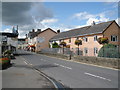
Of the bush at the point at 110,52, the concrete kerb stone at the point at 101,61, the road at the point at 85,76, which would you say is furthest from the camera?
the bush at the point at 110,52

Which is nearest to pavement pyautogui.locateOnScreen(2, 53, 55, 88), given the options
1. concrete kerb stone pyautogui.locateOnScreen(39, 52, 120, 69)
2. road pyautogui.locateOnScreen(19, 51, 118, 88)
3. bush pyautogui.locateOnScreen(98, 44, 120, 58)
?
road pyautogui.locateOnScreen(19, 51, 118, 88)

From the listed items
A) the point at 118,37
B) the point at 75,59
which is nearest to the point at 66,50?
the point at 75,59

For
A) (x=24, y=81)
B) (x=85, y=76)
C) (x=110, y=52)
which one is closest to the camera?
(x=24, y=81)

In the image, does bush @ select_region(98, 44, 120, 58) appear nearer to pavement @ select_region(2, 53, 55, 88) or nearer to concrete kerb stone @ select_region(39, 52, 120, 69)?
concrete kerb stone @ select_region(39, 52, 120, 69)

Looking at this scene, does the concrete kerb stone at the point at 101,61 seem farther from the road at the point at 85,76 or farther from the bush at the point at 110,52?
the road at the point at 85,76

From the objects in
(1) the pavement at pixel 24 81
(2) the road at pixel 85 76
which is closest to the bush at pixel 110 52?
(2) the road at pixel 85 76

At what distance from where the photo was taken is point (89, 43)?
126 feet

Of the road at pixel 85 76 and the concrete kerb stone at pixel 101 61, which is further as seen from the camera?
the concrete kerb stone at pixel 101 61

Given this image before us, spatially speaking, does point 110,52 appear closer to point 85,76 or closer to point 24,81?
point 85,76

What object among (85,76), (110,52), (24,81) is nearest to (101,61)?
(110,52)

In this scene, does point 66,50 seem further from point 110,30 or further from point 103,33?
point 110,30

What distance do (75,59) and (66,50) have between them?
7.16m

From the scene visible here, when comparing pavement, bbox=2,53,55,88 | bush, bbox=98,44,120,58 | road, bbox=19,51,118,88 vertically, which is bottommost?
road, bbox=19,51,118,88

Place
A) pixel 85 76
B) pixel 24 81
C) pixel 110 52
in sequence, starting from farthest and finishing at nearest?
pixel 110 52 < pixel 85 76 < pixel 24 81
